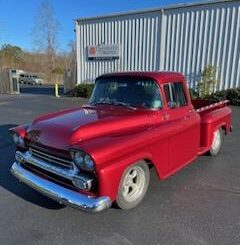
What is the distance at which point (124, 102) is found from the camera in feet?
16.4

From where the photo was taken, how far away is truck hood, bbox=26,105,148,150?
398 cm

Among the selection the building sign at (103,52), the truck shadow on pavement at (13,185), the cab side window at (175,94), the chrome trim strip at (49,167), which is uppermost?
the building sign at (103,52)

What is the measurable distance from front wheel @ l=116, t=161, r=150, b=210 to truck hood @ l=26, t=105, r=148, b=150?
0.53 meters

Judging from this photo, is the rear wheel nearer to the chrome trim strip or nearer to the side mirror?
the side mirror

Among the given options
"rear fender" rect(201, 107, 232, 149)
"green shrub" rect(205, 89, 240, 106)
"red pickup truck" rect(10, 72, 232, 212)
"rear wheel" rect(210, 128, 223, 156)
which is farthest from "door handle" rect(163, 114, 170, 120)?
"green shrub" rect(205, 89, 240, 106)

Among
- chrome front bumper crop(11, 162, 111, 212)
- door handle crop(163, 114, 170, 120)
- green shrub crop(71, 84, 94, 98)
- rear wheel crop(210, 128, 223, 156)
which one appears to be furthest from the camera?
green shrub crop(71, 84, 94, 98)

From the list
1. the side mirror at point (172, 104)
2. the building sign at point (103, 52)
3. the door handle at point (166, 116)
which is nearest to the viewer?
the door handle at point (166, 116)

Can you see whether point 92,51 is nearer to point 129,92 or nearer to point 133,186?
point 129,92

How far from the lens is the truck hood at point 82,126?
3.98 meters

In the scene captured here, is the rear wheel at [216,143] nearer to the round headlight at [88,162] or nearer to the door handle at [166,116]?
the door handle at [166,116]

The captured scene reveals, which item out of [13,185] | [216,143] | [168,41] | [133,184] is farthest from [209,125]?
[168,41]

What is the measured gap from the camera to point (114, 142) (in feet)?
12.3

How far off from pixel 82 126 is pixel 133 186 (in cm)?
108

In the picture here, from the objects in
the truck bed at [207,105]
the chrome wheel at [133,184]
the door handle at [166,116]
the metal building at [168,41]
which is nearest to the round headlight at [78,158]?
the chrome wheel at [133,184]
